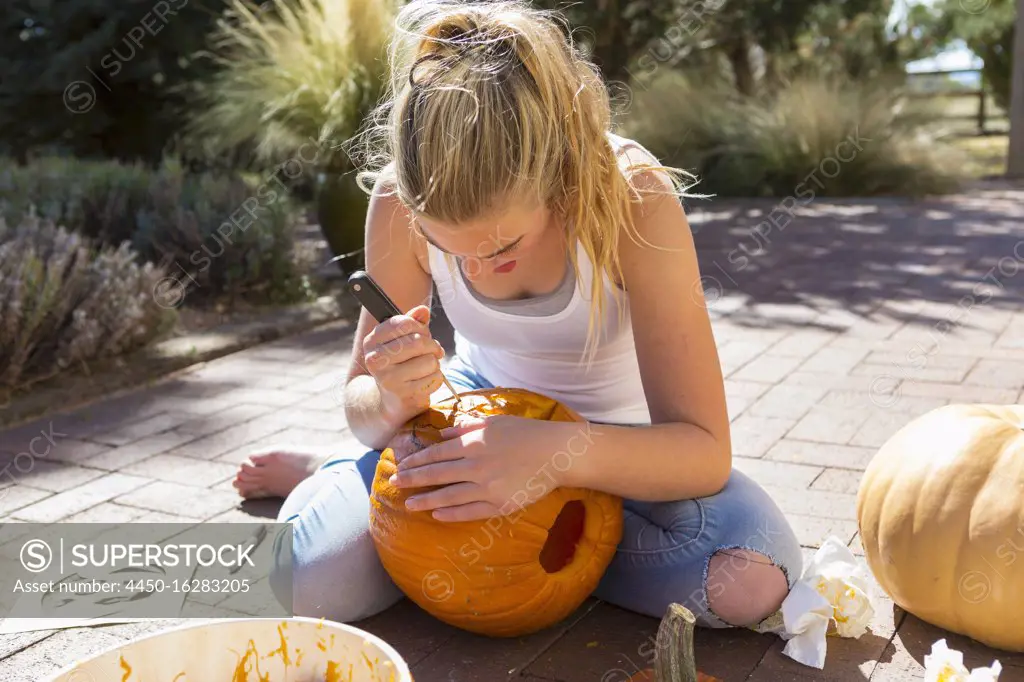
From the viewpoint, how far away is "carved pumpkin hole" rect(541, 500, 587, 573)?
6.59 feet

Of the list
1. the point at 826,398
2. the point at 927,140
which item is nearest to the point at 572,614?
the point at 826,398

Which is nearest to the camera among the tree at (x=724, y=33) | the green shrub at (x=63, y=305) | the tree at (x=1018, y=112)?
the green shrub at (x=63, y=305)

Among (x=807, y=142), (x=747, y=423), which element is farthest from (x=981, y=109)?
(x=747, y=423)

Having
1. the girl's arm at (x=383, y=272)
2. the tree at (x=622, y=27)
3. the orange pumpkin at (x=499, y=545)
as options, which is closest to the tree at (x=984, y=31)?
the tree at (x=622, y=27)

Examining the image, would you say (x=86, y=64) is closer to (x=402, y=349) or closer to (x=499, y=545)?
(x=402, y=349)

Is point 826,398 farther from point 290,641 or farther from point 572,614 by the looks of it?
point 290,641

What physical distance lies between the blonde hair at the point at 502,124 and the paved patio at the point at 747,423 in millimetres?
256

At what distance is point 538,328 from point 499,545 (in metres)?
Answer: 0.48

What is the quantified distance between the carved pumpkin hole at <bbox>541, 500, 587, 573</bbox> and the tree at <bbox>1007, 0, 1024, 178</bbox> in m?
9.83

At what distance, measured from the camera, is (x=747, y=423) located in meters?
3.37

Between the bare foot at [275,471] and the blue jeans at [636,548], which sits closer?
the blue jeans at [636,548]

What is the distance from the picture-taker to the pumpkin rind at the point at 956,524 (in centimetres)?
189

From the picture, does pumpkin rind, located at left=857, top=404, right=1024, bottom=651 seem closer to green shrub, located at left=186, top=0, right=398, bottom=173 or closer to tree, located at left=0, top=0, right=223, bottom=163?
green shrub, located at left=186, top=0, right=398, bottom=173

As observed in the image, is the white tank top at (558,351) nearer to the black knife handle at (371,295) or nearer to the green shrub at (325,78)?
the black knife handle at (371,295)
